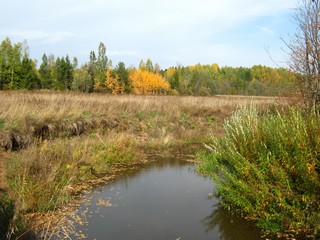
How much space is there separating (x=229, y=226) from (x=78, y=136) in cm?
814

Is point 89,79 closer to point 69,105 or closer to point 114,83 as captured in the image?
point 114,83

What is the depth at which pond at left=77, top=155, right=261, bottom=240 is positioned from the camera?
217 inches

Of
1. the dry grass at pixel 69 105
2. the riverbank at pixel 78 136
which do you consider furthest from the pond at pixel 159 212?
the dry grass at pixel 69 105

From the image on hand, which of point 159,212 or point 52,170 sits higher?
point 52,170

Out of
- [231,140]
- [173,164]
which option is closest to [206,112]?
[173,164]

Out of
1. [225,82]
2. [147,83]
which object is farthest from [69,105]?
[225,82]

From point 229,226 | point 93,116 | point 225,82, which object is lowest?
point 229,226

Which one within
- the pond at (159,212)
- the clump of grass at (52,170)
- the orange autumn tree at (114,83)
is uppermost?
the orange autumn tree at (114,83)

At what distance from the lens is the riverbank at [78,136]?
674 cm

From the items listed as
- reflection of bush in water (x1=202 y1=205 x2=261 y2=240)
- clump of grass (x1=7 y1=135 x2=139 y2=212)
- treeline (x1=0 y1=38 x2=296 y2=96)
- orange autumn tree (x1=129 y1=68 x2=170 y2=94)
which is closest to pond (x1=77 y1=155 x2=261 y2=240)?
reflection of bush in water (x1=202 y1=205 x2=261 y2=240)

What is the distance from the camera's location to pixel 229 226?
5871 millimetres

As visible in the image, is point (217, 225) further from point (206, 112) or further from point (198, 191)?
point (206, 112)

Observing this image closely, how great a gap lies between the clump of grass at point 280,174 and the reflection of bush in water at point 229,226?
0.18 meters

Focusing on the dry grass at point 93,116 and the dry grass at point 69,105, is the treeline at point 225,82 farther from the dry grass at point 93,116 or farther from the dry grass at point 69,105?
the dry grass at point 93,116
